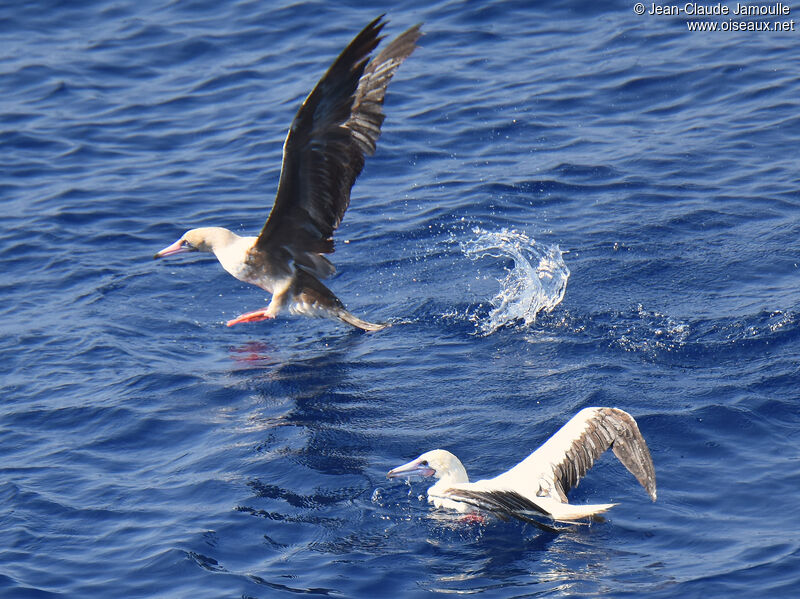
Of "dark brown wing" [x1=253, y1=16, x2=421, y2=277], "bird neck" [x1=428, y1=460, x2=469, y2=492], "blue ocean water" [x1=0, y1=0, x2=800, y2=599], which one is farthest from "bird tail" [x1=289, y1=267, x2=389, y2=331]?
"bird neck" [x1=428, y1=460, x2=469, y2=492]

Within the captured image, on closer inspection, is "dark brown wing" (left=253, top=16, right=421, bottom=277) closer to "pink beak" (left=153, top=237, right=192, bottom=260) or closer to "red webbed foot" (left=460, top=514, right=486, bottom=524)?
"pink beak" (left=153, top=237, right=192, bottom=260)

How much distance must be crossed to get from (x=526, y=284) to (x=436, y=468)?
3151 millimetres

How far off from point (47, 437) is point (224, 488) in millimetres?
1772

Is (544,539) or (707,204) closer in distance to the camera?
(544,539)

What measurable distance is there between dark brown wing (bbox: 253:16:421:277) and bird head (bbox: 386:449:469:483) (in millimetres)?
2822

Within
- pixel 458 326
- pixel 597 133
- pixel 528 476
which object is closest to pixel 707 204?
pixel 597 133

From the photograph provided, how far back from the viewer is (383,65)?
906cm

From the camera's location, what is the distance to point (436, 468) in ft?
23.4

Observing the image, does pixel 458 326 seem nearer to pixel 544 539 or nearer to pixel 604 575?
pixel 544 539

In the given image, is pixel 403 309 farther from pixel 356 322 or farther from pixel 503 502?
pixel 503 502

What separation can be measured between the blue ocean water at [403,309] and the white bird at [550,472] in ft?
0.77

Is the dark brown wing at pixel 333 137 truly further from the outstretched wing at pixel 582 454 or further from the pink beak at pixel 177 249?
the outstretched wing at pixel 582 454

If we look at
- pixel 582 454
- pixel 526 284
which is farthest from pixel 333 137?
pixel 582 454

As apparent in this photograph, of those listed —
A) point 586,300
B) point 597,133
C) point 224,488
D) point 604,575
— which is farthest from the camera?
point 597,133
